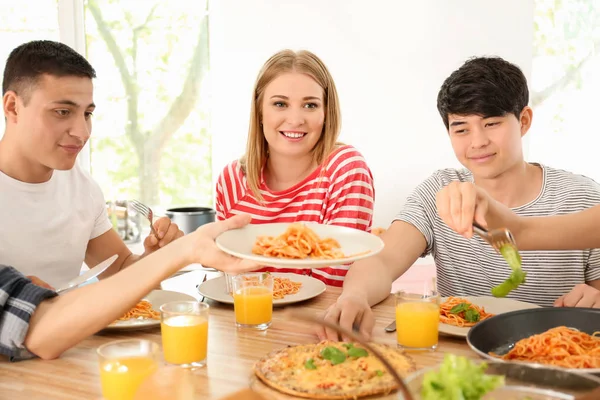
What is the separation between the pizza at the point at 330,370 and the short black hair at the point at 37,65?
4.40ft

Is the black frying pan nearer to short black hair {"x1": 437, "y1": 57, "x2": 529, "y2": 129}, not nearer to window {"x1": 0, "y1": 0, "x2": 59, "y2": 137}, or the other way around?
short black hair {"x1": 437, "y1": 57, "x2": 529, "y2": 129}

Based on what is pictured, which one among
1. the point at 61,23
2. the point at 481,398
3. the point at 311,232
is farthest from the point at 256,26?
the point at 481,398

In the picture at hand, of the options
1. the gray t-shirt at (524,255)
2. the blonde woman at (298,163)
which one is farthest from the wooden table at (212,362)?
the blonde woman at (298,163)

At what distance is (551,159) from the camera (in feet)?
17.2

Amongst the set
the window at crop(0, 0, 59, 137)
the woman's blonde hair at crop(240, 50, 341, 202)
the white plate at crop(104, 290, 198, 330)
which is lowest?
the white plate at crop(104, 290, 198, 330)

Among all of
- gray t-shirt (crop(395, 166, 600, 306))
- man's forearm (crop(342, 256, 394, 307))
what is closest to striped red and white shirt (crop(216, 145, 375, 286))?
gray t-shirt (crop(395, 166, 600, 306))

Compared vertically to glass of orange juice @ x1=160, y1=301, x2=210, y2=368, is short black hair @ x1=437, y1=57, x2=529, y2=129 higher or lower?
higher

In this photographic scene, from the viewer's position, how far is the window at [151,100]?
509 centimetres

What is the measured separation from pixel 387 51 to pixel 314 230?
10.7 ft

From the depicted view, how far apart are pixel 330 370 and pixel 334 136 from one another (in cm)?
160

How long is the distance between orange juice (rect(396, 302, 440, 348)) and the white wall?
321 cm

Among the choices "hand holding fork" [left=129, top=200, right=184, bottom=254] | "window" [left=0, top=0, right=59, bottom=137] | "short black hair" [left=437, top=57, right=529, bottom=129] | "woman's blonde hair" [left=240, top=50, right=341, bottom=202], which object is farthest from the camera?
"window" [left=0, top=0, right=59, bottom=137]

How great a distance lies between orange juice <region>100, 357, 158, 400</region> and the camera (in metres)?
1.20

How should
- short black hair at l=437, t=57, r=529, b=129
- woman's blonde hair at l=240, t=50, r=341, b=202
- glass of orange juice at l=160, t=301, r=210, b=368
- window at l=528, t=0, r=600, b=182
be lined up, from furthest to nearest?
window at l=528, t=0, r=600, b=182
woman's blonde hair at l=240, t=50, r=341, b=202
short black hair at l=437, t=57, r=529, b=129
glass of orange juice at l=160, t=301, r=210, b=368
